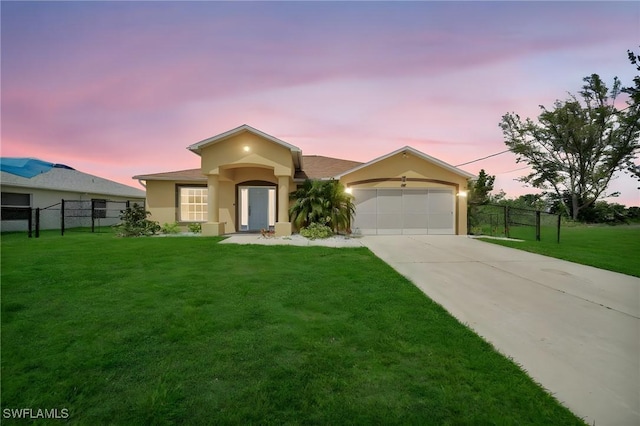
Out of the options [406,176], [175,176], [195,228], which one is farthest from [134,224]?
[406,176]

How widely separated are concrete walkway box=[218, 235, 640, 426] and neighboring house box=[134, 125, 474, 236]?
→ 555 centimetres

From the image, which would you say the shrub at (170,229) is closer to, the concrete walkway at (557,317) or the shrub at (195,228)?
the shrub at (195,228)

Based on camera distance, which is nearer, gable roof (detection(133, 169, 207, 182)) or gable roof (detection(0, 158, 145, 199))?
gable roof (detection(133, 169, 207, 182))

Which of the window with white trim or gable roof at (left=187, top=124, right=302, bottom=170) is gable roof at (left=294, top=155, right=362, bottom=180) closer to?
gable roof at (left=187, top=124, right=302, bottom=170)

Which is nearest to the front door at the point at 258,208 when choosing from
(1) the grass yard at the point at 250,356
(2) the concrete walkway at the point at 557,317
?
(2) the concrete walkway at the point at 557,317

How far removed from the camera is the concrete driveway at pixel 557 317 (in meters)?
2.37

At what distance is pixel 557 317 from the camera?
3.87 metres

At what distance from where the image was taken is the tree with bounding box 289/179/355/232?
476 inches

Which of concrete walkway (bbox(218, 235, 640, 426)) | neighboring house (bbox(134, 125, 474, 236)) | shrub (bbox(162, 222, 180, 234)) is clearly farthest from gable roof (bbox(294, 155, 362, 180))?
concrete walkway (bbox(218, 235, 640, 426))

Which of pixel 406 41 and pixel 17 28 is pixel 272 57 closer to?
pixel 406 41

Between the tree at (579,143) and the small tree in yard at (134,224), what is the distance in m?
35.2

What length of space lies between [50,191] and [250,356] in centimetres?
2063

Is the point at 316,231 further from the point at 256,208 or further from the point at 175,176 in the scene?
the point at 175,176

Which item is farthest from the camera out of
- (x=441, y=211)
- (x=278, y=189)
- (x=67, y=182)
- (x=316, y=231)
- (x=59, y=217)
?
(x=67, y=182)
